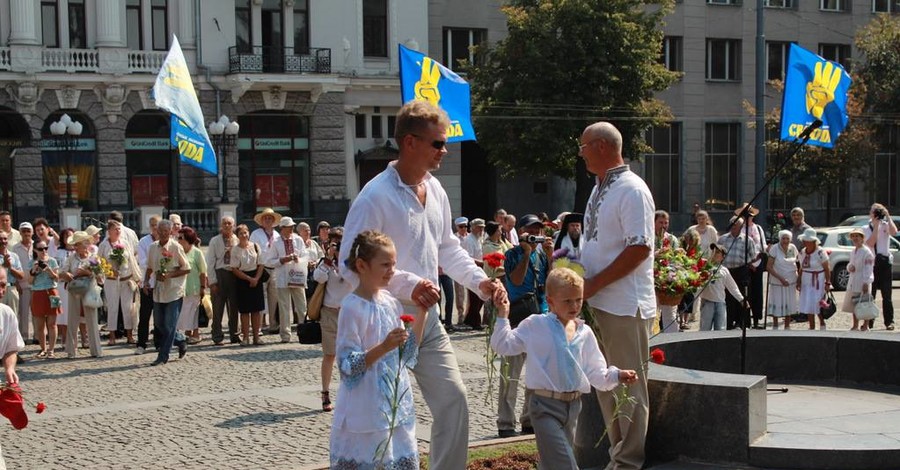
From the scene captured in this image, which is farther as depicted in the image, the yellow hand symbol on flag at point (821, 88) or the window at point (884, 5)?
the window at point (884, 5)

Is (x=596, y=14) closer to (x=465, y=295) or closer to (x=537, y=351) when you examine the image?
(x=465, y=295)

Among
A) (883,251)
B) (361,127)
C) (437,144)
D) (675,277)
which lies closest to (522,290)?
(675,277)

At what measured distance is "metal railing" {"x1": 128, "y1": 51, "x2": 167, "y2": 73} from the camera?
36.6m

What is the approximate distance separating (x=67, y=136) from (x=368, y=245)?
29994 mm

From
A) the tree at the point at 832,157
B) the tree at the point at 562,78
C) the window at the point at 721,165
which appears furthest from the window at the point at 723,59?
the tree at the point at 562,78

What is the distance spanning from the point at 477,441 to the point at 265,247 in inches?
336

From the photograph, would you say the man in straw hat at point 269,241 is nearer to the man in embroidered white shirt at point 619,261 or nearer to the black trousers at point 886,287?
the black trousers at point 886,287

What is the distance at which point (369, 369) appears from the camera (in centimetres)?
569

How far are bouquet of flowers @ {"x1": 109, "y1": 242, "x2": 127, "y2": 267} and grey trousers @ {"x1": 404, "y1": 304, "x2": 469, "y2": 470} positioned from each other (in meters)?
11.0

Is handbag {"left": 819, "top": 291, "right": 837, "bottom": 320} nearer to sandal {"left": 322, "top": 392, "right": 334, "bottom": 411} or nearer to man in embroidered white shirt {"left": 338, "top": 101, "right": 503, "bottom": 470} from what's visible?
sandal {"left": 322, "top": 392, "right": 334, "bottom": 411}

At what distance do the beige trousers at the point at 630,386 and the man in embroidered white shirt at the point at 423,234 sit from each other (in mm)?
1062

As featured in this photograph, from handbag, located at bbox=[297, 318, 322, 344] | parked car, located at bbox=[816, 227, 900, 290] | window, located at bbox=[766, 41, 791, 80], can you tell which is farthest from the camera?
window, located at bbox=[766, 41, 791, 80]

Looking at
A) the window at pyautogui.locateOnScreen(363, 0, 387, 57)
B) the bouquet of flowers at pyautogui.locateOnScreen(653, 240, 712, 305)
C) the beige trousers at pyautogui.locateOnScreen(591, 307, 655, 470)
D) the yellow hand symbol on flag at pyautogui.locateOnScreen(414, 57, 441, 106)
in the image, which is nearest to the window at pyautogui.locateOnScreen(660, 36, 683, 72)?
the window at pyautogui.locateOnScreen(363, 0, 387, 57)

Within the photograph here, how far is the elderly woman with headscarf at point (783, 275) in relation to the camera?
17.5 metres
